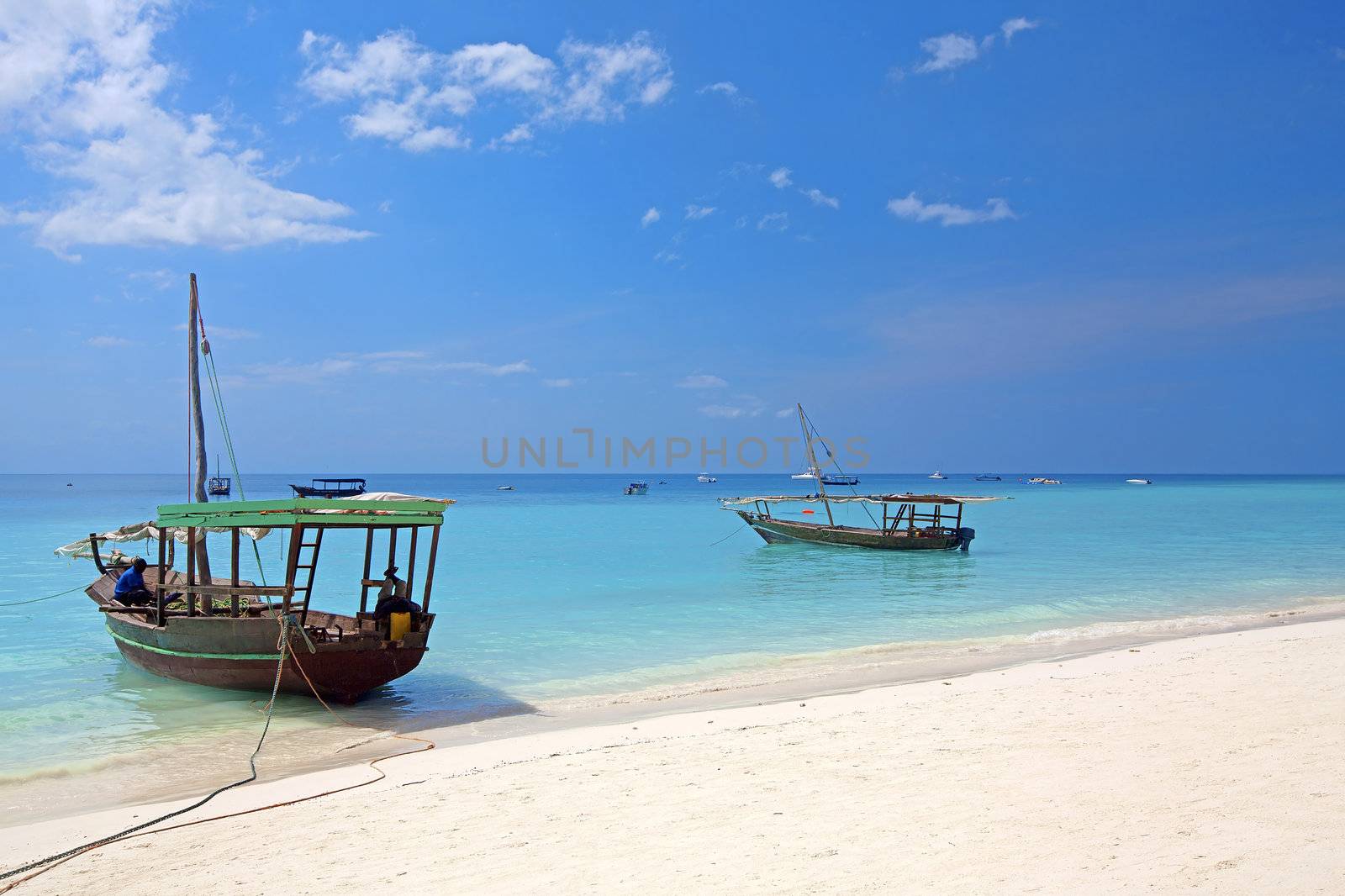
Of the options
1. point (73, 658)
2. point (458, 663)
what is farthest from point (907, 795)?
point (73, 658)

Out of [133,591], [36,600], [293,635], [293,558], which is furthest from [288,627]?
[36,600]

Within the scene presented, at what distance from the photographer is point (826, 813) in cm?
556

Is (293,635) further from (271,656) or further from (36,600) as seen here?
(36,600)

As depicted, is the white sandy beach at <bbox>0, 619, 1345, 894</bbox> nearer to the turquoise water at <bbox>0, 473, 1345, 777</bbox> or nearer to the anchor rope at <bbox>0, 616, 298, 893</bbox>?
the anchor rope at <bbox>0, 616, 298, 893</bbox>

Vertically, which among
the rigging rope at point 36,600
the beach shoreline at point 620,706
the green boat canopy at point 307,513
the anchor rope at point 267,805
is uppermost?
the green boat canopy at point 307,513

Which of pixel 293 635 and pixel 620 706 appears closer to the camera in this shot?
pixel 293 635

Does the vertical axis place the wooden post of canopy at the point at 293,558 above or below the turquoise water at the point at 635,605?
above

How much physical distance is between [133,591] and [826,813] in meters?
11.2

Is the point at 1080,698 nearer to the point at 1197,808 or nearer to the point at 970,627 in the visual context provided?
the point at 1197,808

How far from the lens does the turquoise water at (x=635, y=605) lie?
428 inches

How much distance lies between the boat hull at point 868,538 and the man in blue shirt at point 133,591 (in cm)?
2388

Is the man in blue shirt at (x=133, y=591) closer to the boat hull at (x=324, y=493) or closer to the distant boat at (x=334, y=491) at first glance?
the distant boat at (x=334, y=491)

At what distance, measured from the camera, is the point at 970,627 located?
640 inches

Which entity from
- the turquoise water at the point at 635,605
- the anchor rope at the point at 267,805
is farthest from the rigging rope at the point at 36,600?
the anchor rope at the point at 267,805
